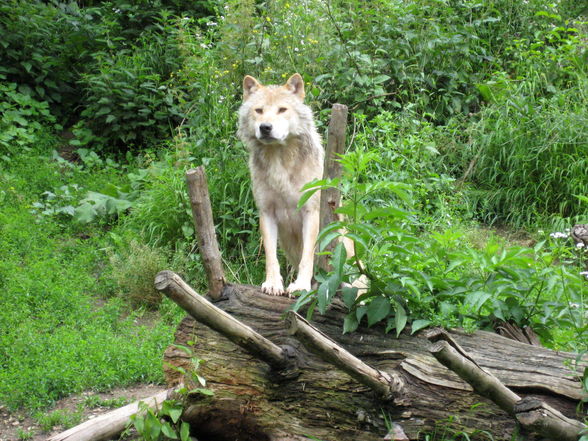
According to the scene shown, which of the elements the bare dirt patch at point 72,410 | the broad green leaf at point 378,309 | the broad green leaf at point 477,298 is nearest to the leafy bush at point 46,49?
the bare dirt patch at point 72,410

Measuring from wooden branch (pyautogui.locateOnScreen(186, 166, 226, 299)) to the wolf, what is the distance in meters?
0.97

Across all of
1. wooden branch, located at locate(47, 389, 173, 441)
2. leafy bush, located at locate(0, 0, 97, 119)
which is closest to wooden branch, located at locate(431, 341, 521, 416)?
wooden branch, located at locate(47, 389, 173, 441)

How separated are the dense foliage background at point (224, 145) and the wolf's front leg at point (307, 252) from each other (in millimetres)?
805

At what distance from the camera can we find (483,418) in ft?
12.0

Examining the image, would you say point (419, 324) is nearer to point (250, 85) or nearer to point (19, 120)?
point (250, 85)

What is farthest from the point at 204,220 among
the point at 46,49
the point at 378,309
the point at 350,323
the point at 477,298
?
the point at 46,49

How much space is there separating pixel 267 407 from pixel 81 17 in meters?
9.16

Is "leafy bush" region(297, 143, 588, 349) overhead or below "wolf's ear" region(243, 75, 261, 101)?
below

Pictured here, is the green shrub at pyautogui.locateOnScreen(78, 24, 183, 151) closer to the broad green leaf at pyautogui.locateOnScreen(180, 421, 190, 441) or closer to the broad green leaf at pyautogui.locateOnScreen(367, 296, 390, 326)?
the broad green leaf at pyautogui.locateOnScreen(180, 421, 190, 441)

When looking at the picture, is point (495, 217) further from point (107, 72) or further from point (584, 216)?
point (107, 72)

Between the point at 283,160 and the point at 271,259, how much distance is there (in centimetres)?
92

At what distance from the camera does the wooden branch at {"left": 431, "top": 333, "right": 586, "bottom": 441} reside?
3.12 meters

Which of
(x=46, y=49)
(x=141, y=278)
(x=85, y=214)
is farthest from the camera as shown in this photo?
(x=46, y=49)

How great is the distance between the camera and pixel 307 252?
214 inches
